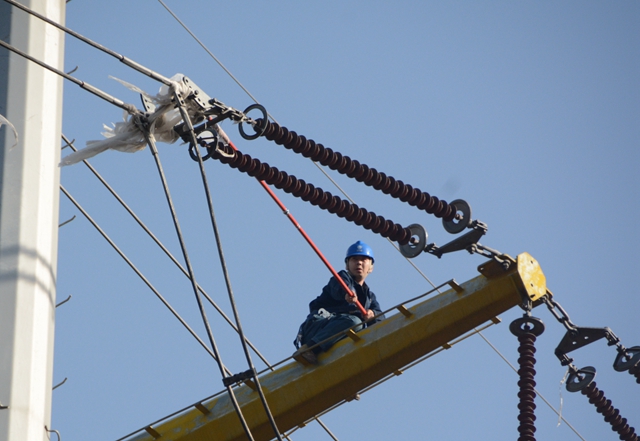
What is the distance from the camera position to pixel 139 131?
524 centimetres

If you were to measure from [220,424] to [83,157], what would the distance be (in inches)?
85.2

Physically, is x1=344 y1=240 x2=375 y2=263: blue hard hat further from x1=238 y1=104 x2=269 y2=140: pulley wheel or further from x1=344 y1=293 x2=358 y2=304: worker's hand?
x1=238 y1=104 x2=269 y2=140: pulley wheel

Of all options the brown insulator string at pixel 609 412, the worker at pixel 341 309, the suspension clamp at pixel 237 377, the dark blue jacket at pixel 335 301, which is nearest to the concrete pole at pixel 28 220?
the suspension clamp at pixel 237 377

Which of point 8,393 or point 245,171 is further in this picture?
point 245,171

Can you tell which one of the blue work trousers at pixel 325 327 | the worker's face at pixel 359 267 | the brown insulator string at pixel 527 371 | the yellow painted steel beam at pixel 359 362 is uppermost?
the worker's face at pixel 359 267

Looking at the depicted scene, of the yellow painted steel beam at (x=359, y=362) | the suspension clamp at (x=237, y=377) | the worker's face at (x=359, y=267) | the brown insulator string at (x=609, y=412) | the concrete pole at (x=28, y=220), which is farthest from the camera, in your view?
the worker's face at (x=359, y=267)

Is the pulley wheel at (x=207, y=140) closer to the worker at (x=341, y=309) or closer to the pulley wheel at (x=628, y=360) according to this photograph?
the worker at (x=341, y=309)

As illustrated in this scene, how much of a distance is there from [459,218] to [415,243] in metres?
0.33

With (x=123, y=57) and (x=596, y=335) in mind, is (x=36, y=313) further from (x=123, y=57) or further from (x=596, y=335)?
(x=596, y=335)

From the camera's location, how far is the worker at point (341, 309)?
6.62m

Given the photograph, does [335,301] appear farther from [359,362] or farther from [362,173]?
[362,173]

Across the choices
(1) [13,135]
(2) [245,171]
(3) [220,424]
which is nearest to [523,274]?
(2) [245,171]

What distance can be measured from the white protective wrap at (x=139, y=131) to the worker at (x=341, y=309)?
1770 mm

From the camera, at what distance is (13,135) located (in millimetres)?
4980
